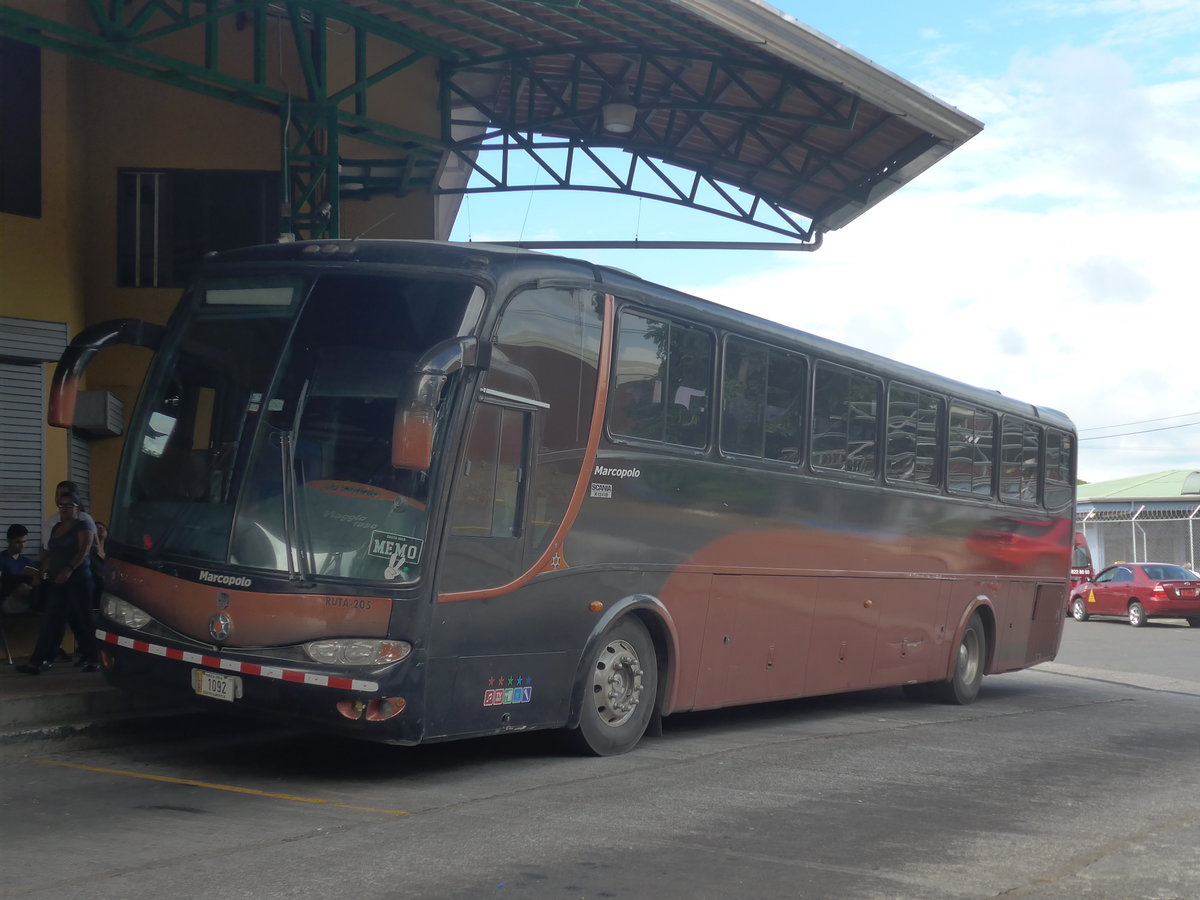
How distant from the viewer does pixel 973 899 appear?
19.5 feet

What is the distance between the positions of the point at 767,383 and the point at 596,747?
3.55 m

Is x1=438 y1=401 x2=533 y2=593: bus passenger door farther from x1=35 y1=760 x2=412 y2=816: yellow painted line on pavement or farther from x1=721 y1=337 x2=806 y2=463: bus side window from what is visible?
x1=721 y1=337 x2=806 y2=463: bus side window

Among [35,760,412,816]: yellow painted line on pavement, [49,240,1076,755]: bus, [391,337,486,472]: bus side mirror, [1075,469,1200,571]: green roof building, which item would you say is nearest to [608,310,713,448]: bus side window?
[49,240,1076,755]: bus

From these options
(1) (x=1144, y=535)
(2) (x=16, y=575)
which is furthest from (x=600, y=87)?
(1) (x=1144, y=535)

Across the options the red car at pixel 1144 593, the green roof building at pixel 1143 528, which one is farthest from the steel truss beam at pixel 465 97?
the green roof building at pixel 1143 528

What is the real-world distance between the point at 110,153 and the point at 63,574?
21.7 ft

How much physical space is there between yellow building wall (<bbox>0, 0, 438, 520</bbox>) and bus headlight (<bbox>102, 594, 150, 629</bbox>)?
6.35 m

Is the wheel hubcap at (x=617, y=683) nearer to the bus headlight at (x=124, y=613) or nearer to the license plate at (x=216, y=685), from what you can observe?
the license plate at (x=216, y=685)

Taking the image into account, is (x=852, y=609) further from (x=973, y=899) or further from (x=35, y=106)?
(x=35, y=106)

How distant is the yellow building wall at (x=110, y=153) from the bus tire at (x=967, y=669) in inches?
374

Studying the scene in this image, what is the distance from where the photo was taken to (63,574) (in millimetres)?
11883

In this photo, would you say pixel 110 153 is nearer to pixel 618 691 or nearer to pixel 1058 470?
pixel 618 691

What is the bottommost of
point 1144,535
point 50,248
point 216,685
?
point 1144,535

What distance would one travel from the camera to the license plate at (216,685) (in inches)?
317
